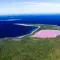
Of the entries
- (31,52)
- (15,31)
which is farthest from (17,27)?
(31,52)

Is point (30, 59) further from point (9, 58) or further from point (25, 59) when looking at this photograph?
point (9, 58)

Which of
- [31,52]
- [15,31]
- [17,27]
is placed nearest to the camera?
[31,52]

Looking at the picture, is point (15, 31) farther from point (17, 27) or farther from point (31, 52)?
point (31, 52)

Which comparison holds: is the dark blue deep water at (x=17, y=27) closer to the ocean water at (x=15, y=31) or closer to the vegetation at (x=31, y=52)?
the ocean water at (x=15, y=31)

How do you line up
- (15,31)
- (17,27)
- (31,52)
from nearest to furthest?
(31,52) < (15,31) < (17,27)

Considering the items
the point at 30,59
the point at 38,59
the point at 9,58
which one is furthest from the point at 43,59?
the point at 9,58

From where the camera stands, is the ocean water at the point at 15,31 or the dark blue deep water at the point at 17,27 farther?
the dark blue deep water at the point at 17,27

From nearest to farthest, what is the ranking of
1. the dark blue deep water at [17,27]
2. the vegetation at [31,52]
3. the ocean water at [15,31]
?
the vegetation at [31,52] → the ocean water at [15,31] → the dark blue deep water at [17,27]

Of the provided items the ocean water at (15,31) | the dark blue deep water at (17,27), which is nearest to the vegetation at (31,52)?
the ocean water at (15,31)

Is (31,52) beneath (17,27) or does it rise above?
above

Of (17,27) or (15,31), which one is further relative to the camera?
(17,27)

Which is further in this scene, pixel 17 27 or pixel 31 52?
pixel 17 27
